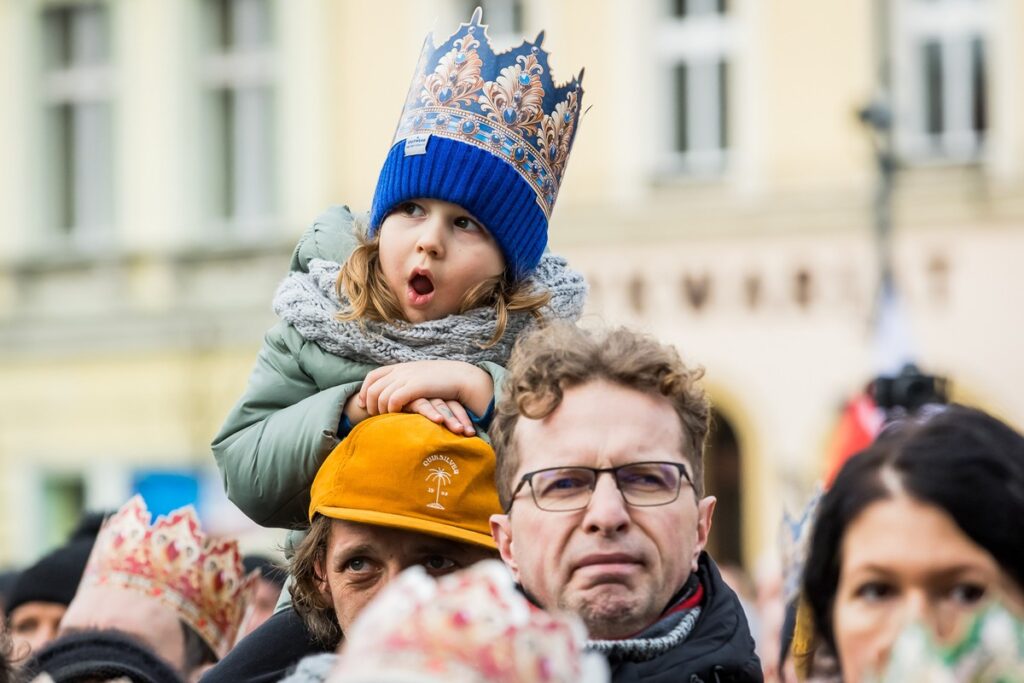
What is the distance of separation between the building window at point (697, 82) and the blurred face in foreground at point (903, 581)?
49.9ft

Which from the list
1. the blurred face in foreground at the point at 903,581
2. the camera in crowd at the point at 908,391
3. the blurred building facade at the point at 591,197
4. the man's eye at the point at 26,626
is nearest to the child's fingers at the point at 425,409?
→ the blurred face in foreground at the point at 903,581

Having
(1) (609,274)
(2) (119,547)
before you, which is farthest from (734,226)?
(2) (119,547)

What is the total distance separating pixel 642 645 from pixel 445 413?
0.61 m

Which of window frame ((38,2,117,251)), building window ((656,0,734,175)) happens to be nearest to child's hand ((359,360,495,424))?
building window ((656,0,734,175))

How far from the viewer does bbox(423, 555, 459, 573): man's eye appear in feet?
10.8

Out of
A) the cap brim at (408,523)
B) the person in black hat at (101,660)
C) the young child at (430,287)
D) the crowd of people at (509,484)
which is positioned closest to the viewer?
the crowd of people at (509,484)

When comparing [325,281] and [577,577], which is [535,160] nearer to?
[325,281]

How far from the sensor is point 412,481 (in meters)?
3.23

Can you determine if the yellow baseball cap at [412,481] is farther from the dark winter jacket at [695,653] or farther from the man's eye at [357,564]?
the dark winter jacket at [695,653]

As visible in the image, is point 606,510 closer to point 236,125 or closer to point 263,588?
point 263,588

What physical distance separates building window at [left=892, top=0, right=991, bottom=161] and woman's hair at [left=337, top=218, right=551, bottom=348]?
13.5 metres

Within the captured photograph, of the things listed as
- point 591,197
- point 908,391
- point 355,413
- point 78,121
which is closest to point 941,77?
point 591,197

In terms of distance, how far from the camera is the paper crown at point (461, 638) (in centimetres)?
214

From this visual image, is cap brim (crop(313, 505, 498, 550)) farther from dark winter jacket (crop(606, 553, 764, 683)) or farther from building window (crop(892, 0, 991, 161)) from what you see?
building window (crop(892, 0, 991, 161))
